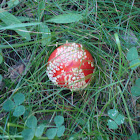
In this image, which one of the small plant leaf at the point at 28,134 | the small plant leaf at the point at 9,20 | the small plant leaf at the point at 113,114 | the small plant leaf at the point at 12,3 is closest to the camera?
the small plant leaf at the point at 28,134

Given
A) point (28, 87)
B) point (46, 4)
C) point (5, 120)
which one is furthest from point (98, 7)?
point (5, 120)

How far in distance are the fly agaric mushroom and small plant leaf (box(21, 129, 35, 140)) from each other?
495mm

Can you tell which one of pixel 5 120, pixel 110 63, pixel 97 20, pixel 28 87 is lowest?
pixel 5 120

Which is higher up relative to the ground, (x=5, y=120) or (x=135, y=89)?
(x=135, y=89)

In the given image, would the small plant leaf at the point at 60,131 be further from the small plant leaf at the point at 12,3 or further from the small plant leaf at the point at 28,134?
the small plant leaf at the point at 12,3

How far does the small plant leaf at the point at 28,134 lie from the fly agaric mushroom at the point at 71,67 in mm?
495

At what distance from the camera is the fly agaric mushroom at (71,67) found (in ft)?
5.41

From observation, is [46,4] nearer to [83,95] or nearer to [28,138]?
[83,95]

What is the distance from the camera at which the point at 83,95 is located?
1.81 m

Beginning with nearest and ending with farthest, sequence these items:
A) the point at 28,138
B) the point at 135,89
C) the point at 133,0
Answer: the point at 28,138 < the point at 135,89 < the point at 133,0

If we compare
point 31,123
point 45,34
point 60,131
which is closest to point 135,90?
point 60,131

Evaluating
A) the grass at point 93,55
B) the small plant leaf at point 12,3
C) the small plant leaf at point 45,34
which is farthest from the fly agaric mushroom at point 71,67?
the small plant leaf at point 12,3

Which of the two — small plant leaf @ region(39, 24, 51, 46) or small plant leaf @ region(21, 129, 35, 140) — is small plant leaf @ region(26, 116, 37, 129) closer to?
small plant leaf @ region(21, 129, 35, 140)

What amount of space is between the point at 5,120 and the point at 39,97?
1.26ft
